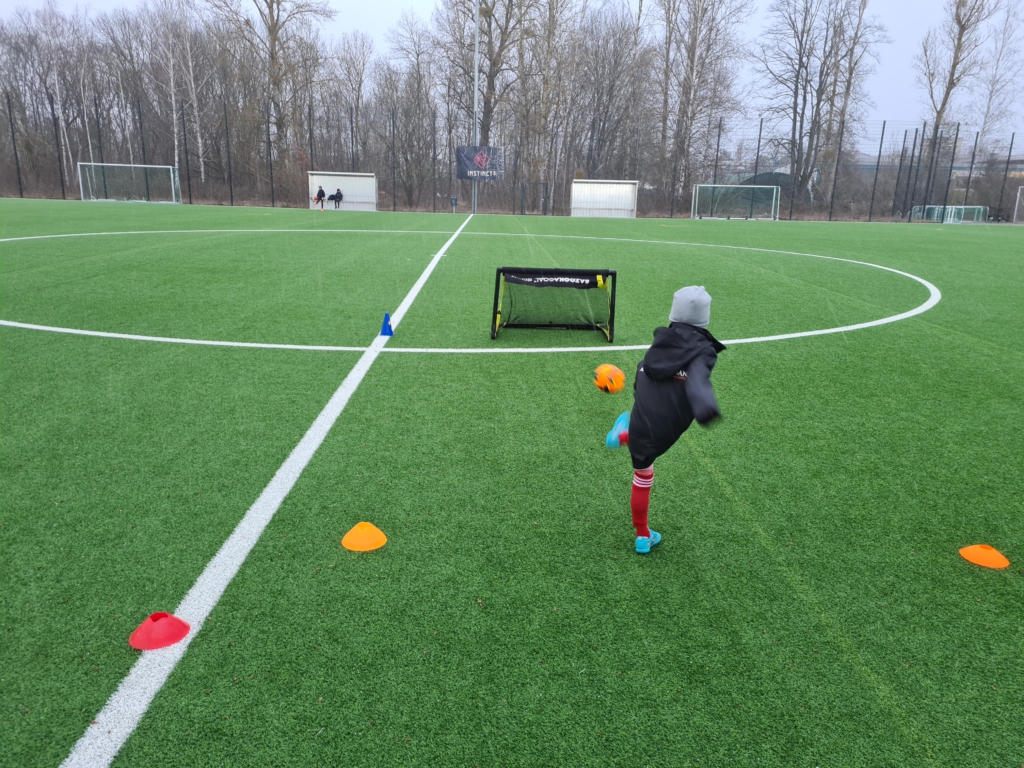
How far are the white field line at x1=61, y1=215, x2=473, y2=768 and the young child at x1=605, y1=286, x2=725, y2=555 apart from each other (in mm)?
1723

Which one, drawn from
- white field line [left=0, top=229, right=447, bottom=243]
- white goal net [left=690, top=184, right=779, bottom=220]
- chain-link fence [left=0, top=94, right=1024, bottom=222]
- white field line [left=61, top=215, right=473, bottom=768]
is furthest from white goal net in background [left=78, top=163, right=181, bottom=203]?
white field line [left=61, top=215, right=473, bottom=768]

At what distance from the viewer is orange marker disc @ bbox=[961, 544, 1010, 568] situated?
2936 millimetres

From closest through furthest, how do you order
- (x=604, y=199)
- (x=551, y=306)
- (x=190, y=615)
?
(x=190, y=615) → (x=551, y=306) → (x=604, y=199)

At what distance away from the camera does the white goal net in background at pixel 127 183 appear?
35.2m

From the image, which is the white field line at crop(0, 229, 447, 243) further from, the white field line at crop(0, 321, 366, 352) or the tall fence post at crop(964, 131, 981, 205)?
the tall fence post at crop(964, 131, 981, 205)

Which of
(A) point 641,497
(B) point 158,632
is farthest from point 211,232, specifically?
A: (A) point 641,497

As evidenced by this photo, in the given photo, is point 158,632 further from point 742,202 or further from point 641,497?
point 742,202

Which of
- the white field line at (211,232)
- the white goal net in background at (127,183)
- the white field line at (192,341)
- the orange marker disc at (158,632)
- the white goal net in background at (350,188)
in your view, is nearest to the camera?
the orange marker disc at (158,632)

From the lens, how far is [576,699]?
2.15 meters

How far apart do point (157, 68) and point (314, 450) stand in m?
56.3

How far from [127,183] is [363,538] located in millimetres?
39803

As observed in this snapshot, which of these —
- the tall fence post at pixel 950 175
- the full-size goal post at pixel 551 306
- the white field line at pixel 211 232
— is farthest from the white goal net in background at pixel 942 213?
the full-size goal post at pixel 551 306

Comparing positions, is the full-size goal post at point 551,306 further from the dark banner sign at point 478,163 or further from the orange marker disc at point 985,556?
A: the dark banner sign at point 478,163

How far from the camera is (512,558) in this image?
2.92 m
